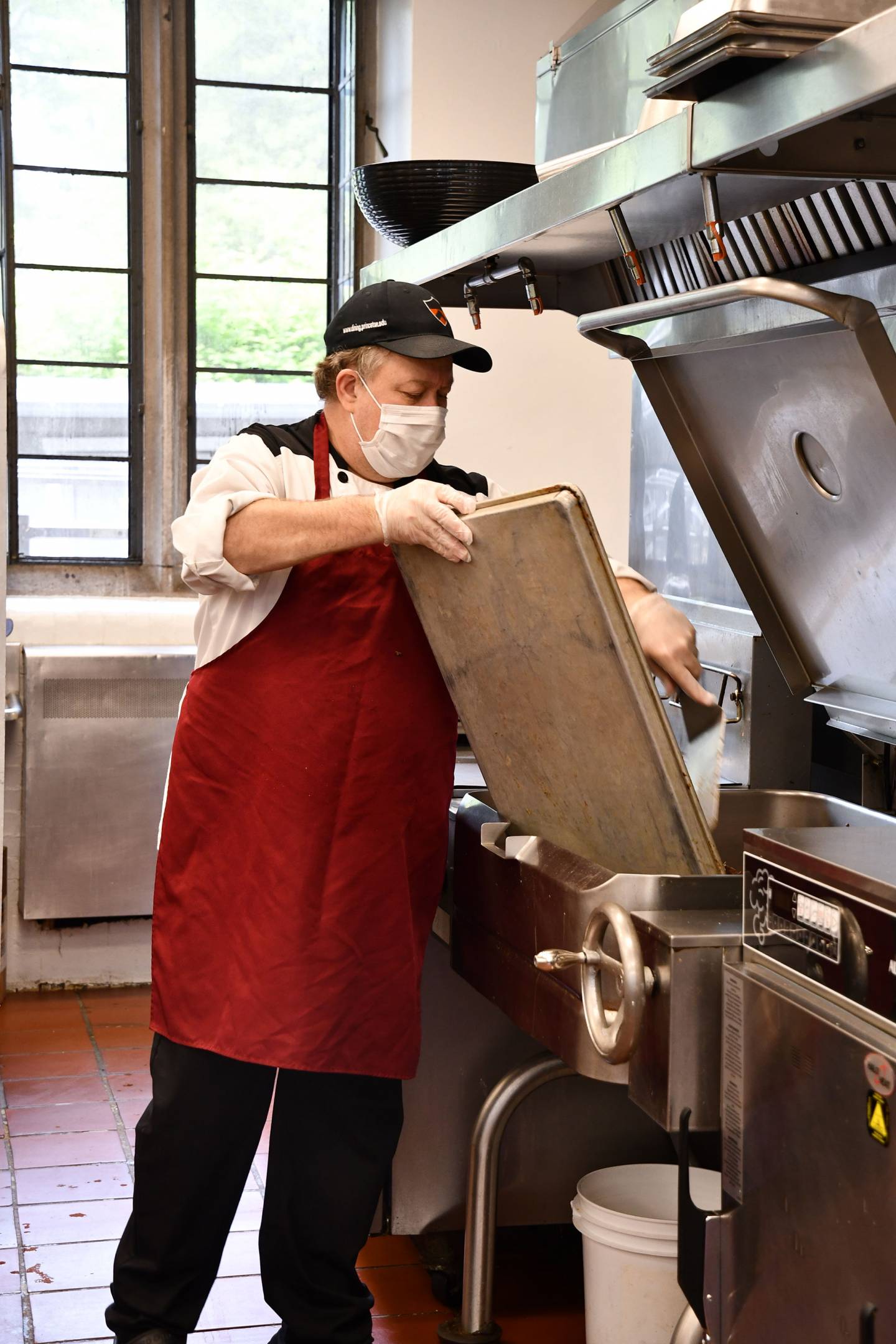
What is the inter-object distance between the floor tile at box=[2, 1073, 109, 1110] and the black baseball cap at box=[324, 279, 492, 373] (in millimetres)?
2119

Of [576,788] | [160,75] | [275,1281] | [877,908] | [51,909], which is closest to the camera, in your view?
[877,908]

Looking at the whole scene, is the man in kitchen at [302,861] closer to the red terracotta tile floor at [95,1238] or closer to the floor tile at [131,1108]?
the red terracotta tile floor at [95,1238]

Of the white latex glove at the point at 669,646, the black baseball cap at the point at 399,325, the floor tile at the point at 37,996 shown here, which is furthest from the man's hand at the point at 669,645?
the floor tile at the point at 37,996

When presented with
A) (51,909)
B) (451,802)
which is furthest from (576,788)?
(51,909)

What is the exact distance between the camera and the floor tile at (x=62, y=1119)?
3213 mm

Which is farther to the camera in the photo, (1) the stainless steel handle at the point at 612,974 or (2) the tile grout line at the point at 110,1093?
(2) the tile grout line at the point at 110,1093

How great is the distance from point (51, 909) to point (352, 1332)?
2.21 m

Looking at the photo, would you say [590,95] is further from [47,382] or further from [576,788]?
[47,382]

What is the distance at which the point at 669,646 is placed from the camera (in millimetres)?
1889

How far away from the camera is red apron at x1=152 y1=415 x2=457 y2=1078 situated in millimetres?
2029

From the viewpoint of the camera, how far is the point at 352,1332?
2.16 m

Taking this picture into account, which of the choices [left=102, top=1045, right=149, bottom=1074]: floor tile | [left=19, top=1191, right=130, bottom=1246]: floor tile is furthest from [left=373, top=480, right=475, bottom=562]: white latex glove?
[left=102, top=1045, right=149, bottom=1074]: floor tile

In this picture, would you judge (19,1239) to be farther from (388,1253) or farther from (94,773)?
(94,773)

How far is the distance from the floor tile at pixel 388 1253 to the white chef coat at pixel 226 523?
1.26 m
